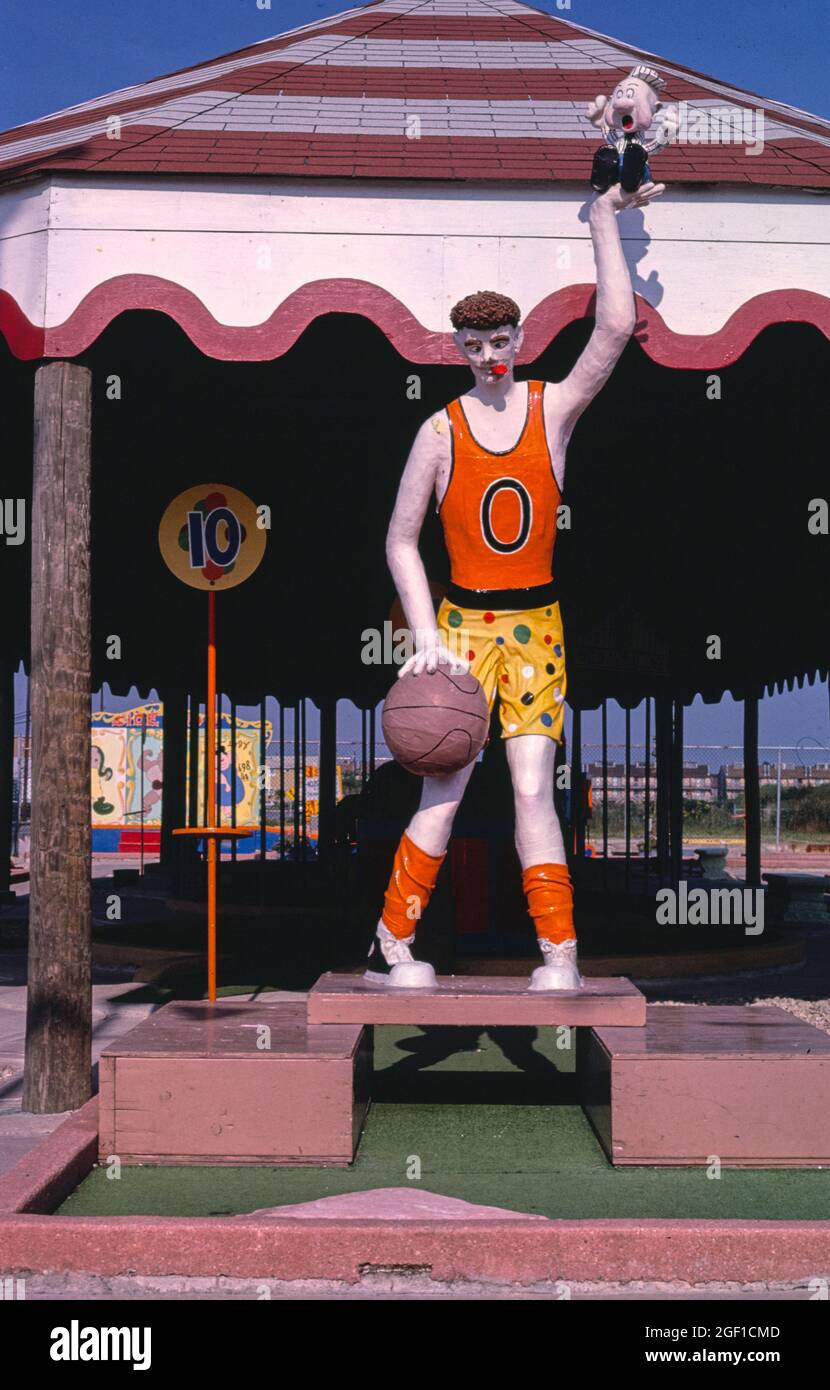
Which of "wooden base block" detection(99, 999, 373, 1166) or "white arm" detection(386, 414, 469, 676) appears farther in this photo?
"white arm" detection(386, 414, 469, 676)

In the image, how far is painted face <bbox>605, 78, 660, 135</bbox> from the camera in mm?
5523

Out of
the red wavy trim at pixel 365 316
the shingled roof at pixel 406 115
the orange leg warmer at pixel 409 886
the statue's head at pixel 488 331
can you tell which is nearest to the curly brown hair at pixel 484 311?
the statue's head at pixel 488 331

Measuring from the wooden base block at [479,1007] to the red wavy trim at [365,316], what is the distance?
2.69 m

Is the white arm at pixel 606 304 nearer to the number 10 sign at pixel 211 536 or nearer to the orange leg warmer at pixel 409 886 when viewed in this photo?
the number 10 sign at pixel 211 536

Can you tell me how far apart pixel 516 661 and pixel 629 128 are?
2200 mm

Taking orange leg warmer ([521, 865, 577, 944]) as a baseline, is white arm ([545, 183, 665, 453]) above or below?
above

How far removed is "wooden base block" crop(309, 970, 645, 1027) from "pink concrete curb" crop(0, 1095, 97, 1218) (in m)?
0.94

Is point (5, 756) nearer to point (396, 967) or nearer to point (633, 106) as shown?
point (396, 967)

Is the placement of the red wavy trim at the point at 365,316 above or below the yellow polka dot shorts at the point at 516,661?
above

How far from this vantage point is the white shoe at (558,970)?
533 cm

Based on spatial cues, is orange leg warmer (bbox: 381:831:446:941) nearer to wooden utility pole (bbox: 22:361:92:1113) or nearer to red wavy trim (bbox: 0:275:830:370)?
wooden utility pole (bbox: 22:361:92:1113)

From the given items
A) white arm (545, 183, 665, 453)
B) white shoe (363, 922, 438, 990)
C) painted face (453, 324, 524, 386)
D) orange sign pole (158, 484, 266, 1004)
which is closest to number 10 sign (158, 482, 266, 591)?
orange sign pole (158, 484, 266, 1004)
